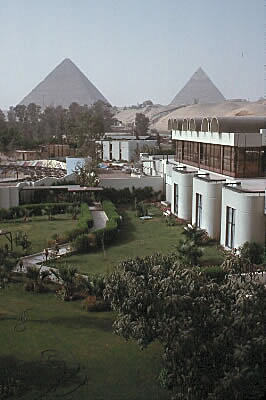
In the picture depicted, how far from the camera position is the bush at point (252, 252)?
676 inches

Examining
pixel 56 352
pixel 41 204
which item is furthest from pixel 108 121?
pixel 56 352

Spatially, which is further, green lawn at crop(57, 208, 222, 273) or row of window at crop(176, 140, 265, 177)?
row of window at crop(176, 140, 265, 177)

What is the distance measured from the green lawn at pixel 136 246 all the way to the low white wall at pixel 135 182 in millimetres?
6288

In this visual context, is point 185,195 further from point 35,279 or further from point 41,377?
point 41,377

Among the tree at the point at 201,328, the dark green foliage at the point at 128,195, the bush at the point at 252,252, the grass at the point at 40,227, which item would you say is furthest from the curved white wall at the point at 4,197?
the tree at the point at 201,328

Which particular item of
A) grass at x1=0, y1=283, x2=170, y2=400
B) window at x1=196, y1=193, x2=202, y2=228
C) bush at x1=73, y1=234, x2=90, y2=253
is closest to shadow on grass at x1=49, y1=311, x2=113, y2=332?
grass at x1=0, y1=283, x2=170, y2=400

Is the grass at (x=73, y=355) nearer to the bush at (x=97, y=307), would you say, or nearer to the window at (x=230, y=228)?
the bush at (x=97, y=307)

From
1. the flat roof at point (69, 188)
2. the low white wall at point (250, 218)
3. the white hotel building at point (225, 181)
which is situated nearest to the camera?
the low white wall at point (250, 218)

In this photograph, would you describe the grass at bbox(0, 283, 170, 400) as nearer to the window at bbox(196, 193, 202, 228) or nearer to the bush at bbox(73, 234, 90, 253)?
the bush at bbox(73, 234, 90, 253)

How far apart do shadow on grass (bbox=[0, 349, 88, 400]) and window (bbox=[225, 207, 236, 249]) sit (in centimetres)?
1029

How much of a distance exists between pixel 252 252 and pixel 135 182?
16115 millimetres

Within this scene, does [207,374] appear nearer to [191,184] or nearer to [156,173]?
[191,184]

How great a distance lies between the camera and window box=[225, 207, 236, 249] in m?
19.7

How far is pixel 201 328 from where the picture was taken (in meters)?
7.63
